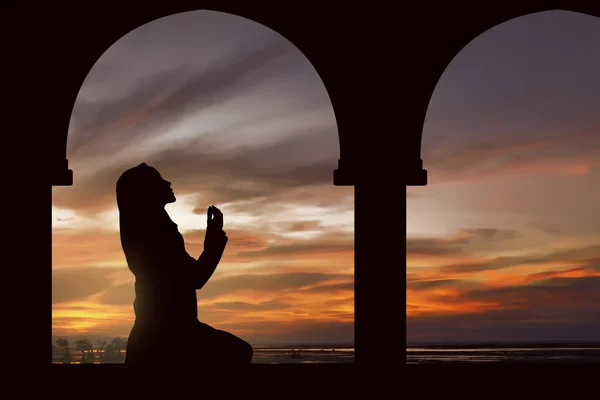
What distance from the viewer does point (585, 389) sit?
24.2 feet

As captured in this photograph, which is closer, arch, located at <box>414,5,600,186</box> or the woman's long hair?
the woman's long hair

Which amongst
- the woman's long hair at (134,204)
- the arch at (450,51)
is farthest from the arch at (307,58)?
the woman's long hair at (134,204)

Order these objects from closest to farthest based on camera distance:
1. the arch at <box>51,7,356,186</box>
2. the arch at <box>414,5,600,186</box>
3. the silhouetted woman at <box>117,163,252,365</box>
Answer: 1. the silhouetted woman at <box>117,163,252,365</box>
2. the arch at <box>51,7,356,186</box>
3. the arch at <box>414,5,600,186</box>

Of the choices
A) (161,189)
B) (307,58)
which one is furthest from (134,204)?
(307,58)

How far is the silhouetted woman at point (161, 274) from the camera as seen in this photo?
6.76m

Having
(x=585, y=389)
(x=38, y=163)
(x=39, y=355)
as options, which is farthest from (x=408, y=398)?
(x=38, y=163)

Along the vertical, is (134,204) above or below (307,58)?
below

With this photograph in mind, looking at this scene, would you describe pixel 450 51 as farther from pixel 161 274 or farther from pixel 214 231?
pixel 161 274

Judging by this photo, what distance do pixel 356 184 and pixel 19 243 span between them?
317 cm

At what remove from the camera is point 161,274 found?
6.76 meters

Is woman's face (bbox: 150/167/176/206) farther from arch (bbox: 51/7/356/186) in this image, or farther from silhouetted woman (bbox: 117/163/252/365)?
arch (bbox: 51/7/356/186)

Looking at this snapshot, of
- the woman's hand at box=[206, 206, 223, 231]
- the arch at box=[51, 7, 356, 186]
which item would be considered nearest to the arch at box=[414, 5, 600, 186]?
the arch at box=[51, 7, 356, 186]

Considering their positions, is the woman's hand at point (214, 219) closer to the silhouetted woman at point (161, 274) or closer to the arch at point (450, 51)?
the silhouetted woman at point (161, 274)

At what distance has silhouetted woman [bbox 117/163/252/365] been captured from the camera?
6.76m
